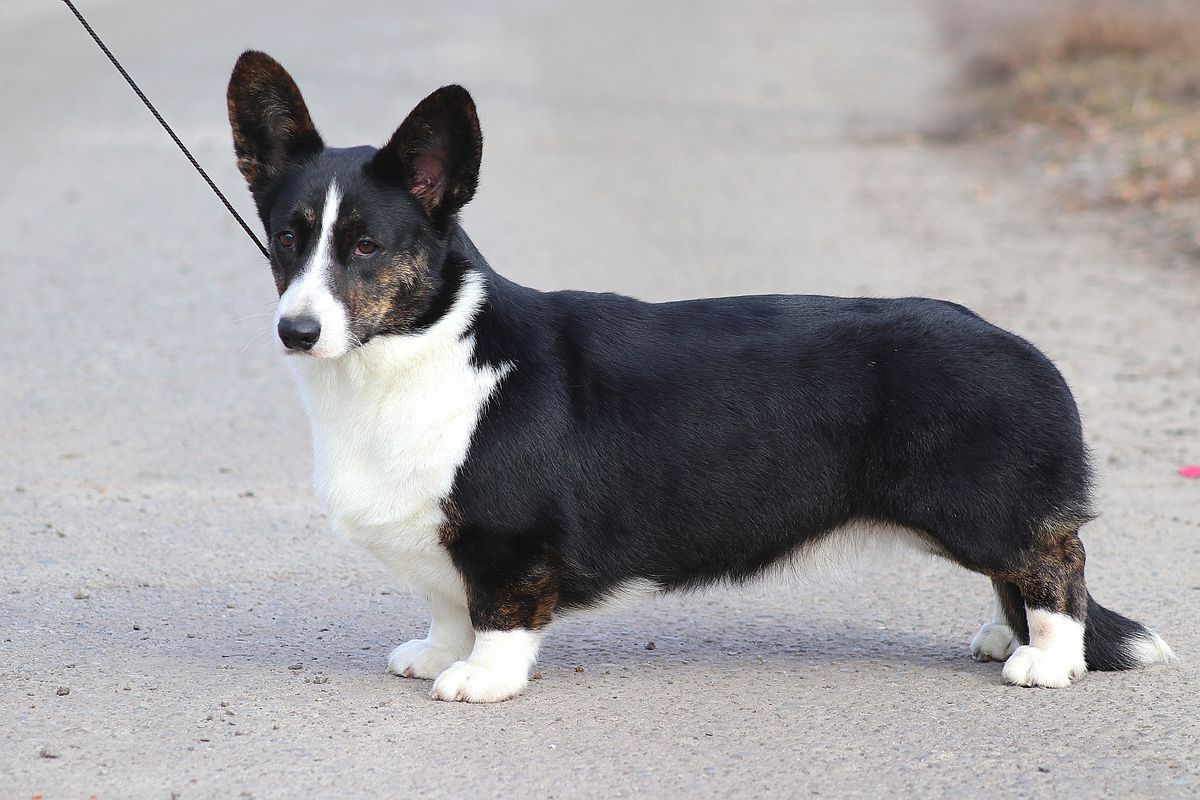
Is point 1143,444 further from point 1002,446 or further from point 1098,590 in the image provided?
point 1002,446

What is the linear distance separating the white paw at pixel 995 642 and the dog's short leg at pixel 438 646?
4.75 feet

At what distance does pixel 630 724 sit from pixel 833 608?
1213mm

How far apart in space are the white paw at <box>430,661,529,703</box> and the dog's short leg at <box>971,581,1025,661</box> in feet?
4.34

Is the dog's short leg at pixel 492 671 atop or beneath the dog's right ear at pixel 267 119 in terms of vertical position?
beneath

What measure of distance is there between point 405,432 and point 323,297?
1.41ft

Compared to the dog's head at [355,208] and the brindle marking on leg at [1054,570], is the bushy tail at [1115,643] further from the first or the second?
the dog's head at [355,208]

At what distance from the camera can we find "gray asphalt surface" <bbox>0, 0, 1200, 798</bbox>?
3.58 meters

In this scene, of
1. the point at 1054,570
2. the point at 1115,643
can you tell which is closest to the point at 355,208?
the point at 1054,570

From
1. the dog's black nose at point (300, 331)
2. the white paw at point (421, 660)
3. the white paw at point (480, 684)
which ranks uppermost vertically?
the dog's black nose at point (300, 331)

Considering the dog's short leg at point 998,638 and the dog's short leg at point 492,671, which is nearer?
the dog's short leg at point 492,671

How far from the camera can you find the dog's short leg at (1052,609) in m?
4.02

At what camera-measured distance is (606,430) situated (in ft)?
13.1

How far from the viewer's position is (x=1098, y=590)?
4898 mm

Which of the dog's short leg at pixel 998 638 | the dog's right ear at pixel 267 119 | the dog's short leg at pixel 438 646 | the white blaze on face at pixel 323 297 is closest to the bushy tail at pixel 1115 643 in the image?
the dog's short leg at pixel 998 638
